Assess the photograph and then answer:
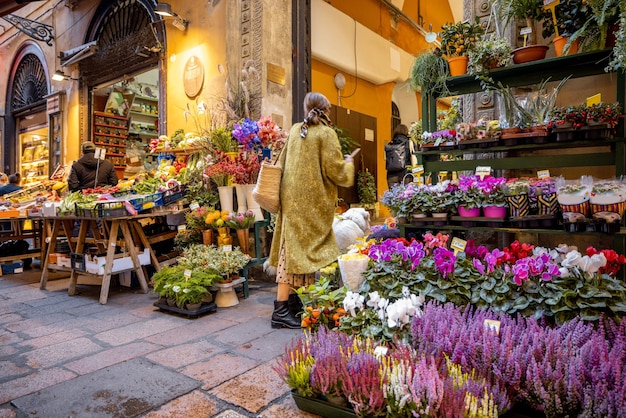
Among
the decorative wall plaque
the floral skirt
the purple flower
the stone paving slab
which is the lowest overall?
the stone paving slab

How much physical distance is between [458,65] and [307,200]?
1.76 meters

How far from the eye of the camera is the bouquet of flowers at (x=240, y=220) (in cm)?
457

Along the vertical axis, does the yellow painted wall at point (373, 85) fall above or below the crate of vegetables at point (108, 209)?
above

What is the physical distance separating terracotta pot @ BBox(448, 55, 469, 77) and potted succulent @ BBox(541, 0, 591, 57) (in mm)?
680

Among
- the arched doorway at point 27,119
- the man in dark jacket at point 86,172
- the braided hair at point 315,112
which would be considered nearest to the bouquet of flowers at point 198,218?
the braided hair at point 315,112

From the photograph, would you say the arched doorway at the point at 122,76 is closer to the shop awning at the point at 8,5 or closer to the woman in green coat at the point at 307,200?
the shop awning at the point at 8,5

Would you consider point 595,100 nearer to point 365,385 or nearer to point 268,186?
point 268,186

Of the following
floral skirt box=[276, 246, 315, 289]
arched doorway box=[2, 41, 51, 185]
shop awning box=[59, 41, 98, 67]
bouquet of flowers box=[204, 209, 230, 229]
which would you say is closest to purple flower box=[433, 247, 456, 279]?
floral skirt box=[276, 246, 315, 289]

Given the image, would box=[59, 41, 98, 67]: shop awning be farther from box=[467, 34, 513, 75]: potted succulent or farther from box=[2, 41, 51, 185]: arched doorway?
box=[467, 34, 513, 75]: potted succulent

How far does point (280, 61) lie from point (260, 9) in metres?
0.73

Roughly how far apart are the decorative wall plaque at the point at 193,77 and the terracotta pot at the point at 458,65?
4.29 meters

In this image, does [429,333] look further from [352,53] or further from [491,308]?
[352,53]

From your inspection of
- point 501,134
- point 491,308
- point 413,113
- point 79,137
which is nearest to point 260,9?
point 501,134

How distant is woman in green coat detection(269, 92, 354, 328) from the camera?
3.35m
